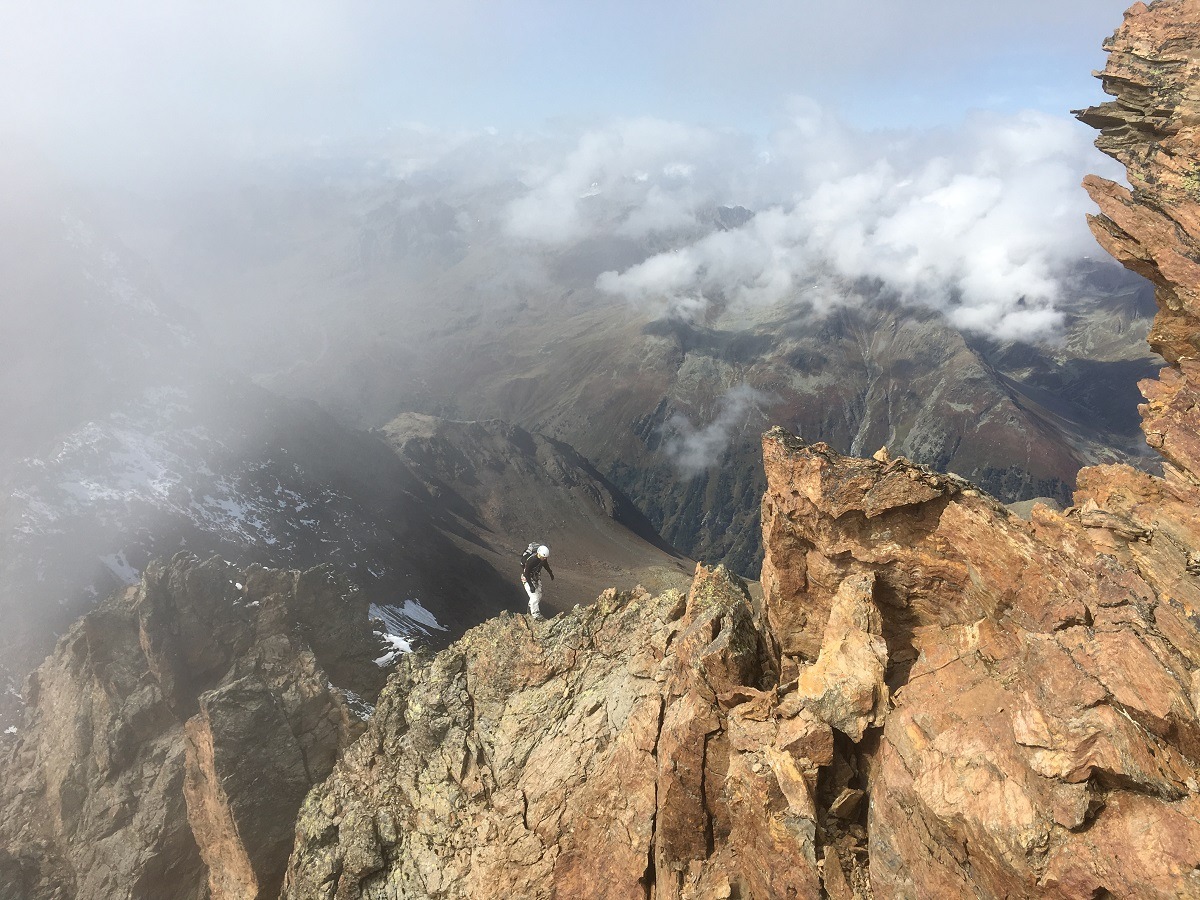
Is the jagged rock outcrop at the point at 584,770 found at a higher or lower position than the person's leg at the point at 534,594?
higher

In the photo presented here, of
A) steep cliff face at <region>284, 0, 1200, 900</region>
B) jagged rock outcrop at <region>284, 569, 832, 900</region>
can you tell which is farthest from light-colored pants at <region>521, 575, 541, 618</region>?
steep cliff face at <region>284, 0, 1200, 900</region>

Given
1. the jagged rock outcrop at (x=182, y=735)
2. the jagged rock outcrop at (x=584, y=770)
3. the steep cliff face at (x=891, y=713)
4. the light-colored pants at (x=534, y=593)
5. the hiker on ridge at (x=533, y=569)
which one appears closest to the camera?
the steep cliff face at (x=891, y=713)

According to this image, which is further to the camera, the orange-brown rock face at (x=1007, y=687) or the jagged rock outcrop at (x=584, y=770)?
the jagged rock outcrop at (x=584, y=770)

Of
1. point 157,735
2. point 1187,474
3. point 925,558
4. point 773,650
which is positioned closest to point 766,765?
point 773,650

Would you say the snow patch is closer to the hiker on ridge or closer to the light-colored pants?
the light-colored pants

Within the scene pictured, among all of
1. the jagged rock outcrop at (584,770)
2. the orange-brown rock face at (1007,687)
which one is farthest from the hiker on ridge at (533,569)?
the orange-brown rock face at (1007,687)

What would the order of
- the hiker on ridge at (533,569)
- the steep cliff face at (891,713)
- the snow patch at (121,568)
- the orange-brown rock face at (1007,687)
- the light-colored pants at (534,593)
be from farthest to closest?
the snow patch at (121,568) < the light-colored pants at (534,593) < the hiker on ridge at (533,569) < the steep cliff face at (891,713) < the orange-brown rock face at (1007,687)

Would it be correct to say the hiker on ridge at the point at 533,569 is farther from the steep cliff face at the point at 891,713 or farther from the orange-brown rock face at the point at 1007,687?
the orange-brown rock face at the point at 1007,687

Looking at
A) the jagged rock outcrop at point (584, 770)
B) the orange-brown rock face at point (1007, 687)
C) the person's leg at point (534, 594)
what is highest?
the orange-brown rock face at point (1007, 687)
